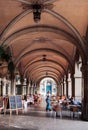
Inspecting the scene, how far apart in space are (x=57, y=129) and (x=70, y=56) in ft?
45.1

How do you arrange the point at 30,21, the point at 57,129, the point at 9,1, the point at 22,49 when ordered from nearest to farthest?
1. the point at 57,129
2. the point at 9,1
3. the point at 30,21
4. the point at 22,49

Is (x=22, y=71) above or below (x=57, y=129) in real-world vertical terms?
above

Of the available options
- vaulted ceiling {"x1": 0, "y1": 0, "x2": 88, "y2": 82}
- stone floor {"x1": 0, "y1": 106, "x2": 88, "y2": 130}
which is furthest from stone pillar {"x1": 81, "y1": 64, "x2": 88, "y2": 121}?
stone floor {"x1": 0, "y1": 106, "x2": 88, "y2": 130}

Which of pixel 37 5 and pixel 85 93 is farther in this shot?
pixel 85 93

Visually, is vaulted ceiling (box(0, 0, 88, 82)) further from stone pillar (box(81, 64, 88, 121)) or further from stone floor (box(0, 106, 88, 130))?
stone floor (box(0, 106, 88, 130))

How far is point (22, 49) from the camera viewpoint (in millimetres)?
24703

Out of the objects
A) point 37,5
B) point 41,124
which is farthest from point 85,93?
point 37,5

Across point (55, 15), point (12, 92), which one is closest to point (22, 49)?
point (12, 92)

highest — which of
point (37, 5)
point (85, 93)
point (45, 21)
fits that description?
point (37, 5)

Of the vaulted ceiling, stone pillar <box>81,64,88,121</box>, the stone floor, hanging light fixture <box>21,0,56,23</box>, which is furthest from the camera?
stone pillar <box>81,64,88,121</box>

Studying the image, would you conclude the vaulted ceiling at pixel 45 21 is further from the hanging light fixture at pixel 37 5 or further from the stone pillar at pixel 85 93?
the stone pillar at pixel 85 93

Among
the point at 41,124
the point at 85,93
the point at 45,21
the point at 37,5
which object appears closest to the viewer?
the point at 41,124

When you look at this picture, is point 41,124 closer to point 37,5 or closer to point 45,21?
point 37,5

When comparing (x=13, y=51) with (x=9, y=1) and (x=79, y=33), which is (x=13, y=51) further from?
(x=9, y=1)
